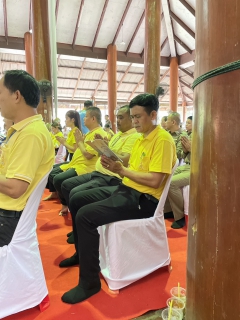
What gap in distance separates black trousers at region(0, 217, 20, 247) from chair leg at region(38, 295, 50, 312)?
0.41 meters

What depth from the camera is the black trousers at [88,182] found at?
7.10 ft

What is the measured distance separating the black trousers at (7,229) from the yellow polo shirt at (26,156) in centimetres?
7

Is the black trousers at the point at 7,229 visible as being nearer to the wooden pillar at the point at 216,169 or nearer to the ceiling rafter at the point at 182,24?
the wooden pillar at the point at 216,169

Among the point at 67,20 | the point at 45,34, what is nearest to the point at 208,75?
the point at 45,34

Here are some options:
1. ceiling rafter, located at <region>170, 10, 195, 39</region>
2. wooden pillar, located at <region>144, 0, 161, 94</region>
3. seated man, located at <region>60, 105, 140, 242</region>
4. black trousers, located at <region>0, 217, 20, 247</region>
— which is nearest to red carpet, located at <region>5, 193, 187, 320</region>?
seated man, located at <region>60, 105, 140, 242</region>

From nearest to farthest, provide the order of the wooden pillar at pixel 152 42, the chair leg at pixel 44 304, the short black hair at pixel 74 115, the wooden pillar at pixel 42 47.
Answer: the chair leg at pixel 44 304 → the wooden pillar at pixel 42 47 → the short black hair at pixel 74 115 → the wooden pillar at pixel 152 42

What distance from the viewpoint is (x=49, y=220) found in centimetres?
287

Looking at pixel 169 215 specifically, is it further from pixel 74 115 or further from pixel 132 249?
pixel 74 115

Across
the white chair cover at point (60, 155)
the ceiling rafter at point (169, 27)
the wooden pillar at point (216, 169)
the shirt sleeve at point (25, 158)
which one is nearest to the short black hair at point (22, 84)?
the shirt sleeve at point (25, 158)

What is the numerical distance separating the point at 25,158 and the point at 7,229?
1.30 feet

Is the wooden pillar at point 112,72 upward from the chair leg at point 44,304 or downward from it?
upward

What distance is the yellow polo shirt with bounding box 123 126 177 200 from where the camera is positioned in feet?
5.16

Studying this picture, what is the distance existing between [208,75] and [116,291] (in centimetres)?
135

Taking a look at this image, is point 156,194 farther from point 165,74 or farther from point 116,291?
point 165,74
